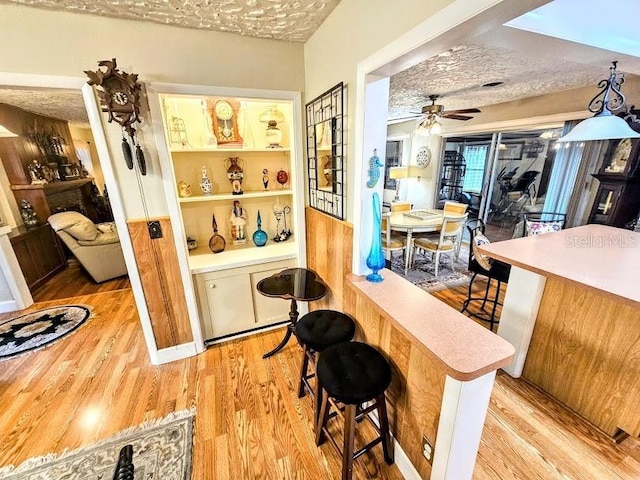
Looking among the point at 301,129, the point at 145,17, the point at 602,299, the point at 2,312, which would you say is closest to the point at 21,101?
the point at 2,312

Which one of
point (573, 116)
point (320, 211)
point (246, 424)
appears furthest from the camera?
point (573, 116)

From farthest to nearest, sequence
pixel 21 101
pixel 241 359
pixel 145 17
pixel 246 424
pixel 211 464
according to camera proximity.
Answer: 1. pixel 21 101
2. pixel 241 359
3. pixel 246 424
4. pixel 145 17
5. pixel 211 464

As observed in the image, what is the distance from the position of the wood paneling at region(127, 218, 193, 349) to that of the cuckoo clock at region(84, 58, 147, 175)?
56 cm

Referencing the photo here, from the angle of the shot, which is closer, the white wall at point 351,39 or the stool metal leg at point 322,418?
the white wall at point 351,39

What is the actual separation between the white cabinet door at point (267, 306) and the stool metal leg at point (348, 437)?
138 centimetres

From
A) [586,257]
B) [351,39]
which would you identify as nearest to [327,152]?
[351,39]

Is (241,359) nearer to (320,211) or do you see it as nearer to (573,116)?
(320,211)

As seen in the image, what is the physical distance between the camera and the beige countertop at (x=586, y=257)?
144cm

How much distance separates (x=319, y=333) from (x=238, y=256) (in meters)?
1.16

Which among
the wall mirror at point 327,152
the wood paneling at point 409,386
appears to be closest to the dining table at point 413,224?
the wall mirror at point 327,152

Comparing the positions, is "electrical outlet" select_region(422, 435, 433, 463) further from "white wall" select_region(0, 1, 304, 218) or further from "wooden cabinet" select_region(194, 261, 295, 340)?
"white wall" select_region(0, 1, 304, 218)

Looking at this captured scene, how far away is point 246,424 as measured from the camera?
5.64 feet

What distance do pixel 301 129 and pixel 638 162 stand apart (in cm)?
326

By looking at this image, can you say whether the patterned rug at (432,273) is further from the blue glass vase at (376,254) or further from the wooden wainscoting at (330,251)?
the blue glass vase at (376,254)
